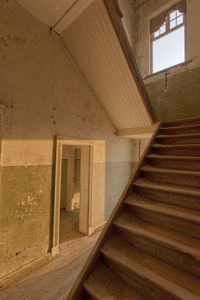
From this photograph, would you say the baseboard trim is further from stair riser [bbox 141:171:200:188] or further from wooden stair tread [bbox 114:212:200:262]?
stair riser [bbox 141:171:200:188]

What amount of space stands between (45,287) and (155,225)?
5.88 ft

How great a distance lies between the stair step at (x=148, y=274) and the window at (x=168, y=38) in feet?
14.4

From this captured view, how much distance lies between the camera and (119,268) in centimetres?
121

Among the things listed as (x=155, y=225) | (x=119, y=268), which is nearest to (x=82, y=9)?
(x=155, y=225)

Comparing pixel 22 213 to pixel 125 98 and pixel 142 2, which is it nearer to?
pixel 125 98

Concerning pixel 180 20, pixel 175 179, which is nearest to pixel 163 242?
pixel 175 179

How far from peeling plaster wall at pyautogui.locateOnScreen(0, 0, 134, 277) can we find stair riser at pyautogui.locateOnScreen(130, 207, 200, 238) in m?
1.63

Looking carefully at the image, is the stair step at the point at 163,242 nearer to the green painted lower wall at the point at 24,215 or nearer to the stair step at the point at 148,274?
the stair step at the point at 148,274

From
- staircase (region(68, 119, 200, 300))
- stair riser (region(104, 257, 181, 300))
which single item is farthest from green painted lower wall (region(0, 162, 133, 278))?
stair riser (region(104, 257, 181, 300))

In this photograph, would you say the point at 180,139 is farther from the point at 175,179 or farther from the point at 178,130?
the point at 175,179

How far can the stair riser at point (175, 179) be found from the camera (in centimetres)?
158


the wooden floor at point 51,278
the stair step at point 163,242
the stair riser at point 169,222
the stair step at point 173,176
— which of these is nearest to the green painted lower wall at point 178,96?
the stair step at point 173,176

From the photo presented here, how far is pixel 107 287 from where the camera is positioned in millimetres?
1143

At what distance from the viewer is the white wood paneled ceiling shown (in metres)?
2.30
